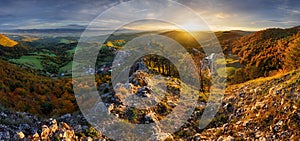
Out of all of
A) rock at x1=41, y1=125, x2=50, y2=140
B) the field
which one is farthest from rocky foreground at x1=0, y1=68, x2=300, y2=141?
the field

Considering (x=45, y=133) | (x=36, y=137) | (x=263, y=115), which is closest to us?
(x=36, y=137)

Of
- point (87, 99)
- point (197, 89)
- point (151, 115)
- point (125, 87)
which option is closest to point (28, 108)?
point (87, 99)

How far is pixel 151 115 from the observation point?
17.7 meters

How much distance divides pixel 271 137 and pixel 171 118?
7.70 m

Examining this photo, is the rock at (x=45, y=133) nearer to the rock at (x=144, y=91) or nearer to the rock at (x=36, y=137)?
the rock at (x=36, y=137)

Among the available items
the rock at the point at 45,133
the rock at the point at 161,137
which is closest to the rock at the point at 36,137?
the rock at the point at 45,133

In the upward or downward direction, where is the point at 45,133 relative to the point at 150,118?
upward

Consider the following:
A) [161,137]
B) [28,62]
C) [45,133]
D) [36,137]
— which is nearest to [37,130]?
[45,133]

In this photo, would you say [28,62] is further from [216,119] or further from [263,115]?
[263,115]

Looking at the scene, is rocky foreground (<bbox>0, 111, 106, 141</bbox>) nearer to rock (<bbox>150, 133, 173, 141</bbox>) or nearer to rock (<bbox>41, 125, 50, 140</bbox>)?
rock (<bbox>41, 125, 50, 140</bbox>)

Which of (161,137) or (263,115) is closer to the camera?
(161,137)

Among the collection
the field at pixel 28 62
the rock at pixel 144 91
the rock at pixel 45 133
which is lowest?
the field at pixel 28 62

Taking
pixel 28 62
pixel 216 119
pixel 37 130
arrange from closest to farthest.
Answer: pixel 37 130, pixel 216 119, pixel 28 62

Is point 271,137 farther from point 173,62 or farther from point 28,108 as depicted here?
point 173,62
